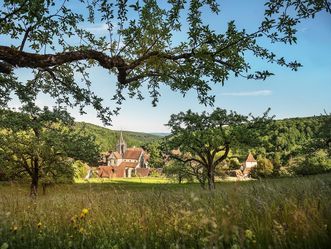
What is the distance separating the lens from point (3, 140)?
29.7m

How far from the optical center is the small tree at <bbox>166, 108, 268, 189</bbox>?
3584 cm

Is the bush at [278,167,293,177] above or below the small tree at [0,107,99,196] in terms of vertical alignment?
below

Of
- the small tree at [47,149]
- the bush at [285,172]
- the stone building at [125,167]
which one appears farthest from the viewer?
the stone building at [125,167]

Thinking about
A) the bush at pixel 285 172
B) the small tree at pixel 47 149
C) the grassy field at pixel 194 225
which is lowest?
the bush at pixel 285 172

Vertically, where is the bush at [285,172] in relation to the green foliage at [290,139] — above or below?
below

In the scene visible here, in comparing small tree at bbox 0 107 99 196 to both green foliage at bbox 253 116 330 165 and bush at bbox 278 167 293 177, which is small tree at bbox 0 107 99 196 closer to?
green foliage at bbox 253 116 330 165

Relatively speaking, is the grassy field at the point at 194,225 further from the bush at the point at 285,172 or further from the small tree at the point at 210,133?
the bush at the point at 285,172

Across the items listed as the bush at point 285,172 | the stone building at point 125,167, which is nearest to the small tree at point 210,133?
the bush at point 285,172

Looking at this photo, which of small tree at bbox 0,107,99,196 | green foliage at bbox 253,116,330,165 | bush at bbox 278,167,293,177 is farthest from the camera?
bush at bbox 278,167,293,177

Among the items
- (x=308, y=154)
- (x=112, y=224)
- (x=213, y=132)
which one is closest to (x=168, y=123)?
(x=213, y=132)

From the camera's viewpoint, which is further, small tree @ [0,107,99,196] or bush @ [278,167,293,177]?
bush @ [278,167,293,177]

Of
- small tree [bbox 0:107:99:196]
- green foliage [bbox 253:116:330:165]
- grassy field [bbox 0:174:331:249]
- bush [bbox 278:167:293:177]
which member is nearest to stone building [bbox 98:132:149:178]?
green foliage [bbox 253:116:330:165]

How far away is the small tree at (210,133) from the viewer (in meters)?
35.8

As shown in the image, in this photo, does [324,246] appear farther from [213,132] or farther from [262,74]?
[213,132]
